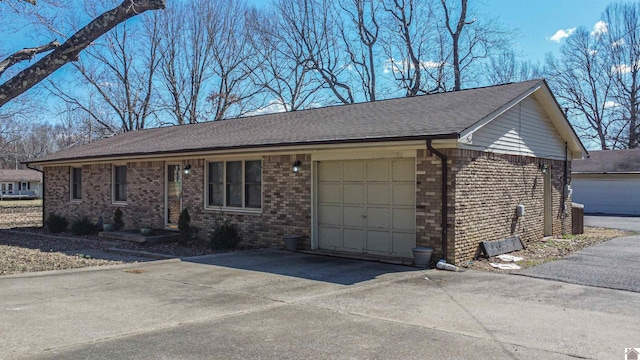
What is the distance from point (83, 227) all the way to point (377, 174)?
36.0ft

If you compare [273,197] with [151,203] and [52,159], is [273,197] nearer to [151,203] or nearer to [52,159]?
[151,203]

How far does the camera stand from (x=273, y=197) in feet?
40.9

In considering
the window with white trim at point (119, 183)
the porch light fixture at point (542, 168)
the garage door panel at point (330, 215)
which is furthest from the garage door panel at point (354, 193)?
the window with white trim at point (119, 183)

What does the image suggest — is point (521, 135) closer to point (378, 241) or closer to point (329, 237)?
point (378, 241)

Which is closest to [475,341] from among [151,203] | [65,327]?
[65,327]

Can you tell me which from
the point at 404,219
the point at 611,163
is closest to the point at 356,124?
the point at 404,219

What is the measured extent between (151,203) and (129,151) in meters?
1.85

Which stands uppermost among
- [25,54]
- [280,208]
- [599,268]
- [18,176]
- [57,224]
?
[25,54]

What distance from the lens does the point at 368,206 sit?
11109 millimetres

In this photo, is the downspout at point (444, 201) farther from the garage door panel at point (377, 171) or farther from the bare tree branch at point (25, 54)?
the bare tree branch at point (25, 54)

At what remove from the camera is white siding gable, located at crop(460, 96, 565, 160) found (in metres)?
10.8

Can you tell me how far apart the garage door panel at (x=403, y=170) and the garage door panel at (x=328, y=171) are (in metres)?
1.47

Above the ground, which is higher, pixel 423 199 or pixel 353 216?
pixel 423 199

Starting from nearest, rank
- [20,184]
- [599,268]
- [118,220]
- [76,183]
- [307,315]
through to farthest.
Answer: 1. [307,315]
2. [599,268]
3. [118,220]
4. [76,183]
5. [20,184]
